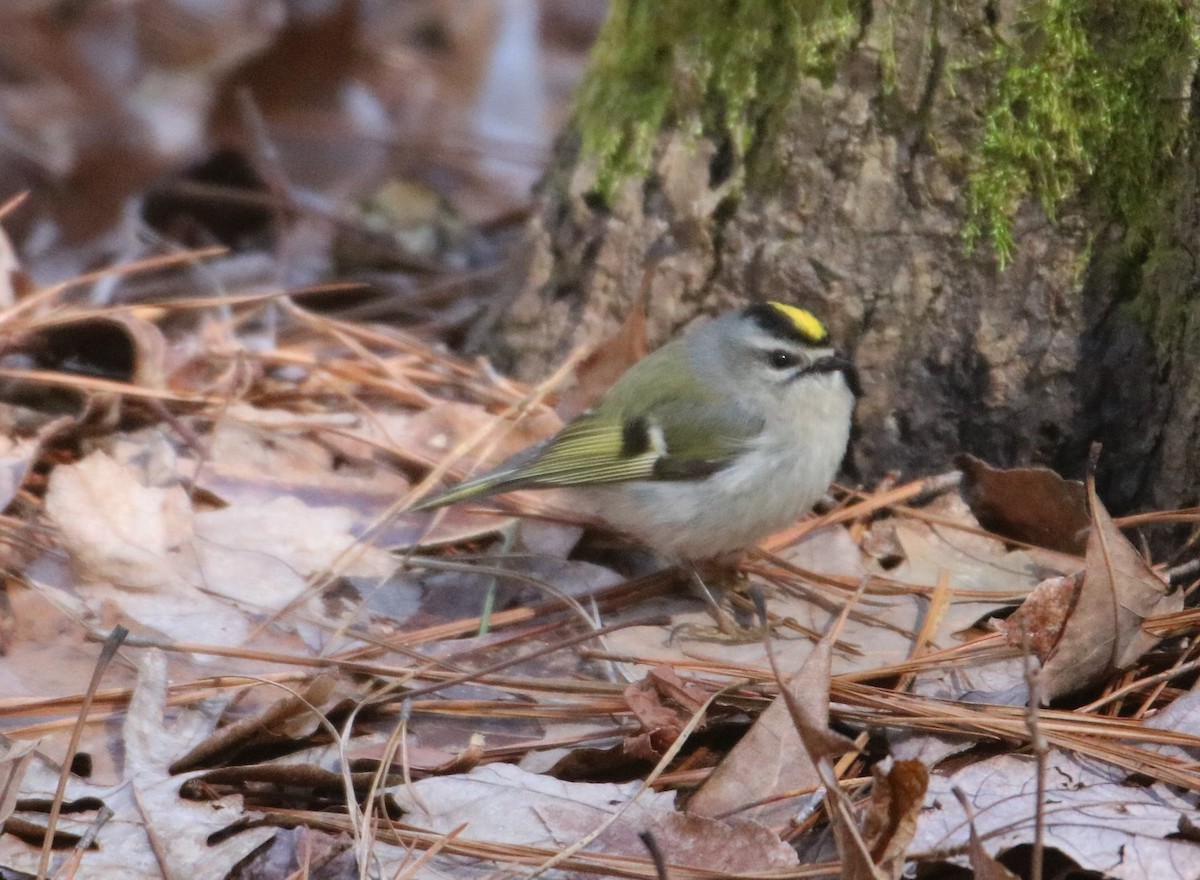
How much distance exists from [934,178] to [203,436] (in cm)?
205

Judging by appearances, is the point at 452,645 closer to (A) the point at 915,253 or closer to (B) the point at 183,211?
(A) the point at 915,253

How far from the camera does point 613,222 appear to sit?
373cm

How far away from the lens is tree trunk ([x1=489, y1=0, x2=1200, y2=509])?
9.83 ft

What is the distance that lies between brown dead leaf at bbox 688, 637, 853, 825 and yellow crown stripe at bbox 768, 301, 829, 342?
1.12 m

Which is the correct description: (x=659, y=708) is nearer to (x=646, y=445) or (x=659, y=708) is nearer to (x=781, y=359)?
(x=646, y=445)

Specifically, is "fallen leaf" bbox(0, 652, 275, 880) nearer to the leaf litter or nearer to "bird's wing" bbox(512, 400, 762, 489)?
the leaf litter

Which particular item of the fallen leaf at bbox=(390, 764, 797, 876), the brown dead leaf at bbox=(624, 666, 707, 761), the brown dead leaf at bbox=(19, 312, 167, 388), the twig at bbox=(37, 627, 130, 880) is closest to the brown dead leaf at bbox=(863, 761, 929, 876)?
the fallen leaf at bbox=(390, 764, 797, 876)

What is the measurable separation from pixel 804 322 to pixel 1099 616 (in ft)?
3.55

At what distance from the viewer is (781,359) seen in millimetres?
3346

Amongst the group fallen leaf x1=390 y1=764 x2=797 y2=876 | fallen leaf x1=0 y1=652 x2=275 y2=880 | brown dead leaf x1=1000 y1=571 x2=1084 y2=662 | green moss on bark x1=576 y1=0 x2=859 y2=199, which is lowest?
fallen leaf x1=0 y1=652 x2=275 y2=880

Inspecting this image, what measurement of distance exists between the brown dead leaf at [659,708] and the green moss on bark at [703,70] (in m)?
1.58

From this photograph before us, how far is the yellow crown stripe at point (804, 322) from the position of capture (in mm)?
3256

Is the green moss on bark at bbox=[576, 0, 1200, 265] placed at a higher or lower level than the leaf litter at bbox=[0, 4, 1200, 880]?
higher

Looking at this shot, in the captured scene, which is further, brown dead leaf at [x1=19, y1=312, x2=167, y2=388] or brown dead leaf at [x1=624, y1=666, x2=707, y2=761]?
brown dead leaf at [x1=19, y1=312, x2=167, y2=388]
